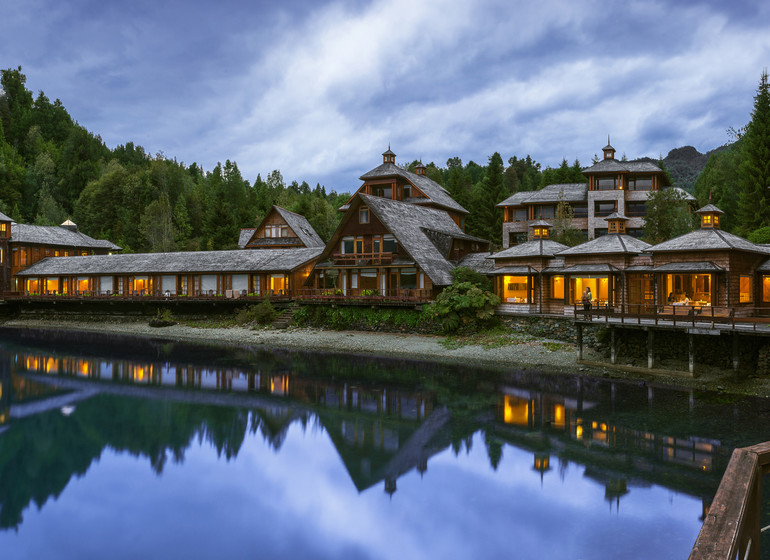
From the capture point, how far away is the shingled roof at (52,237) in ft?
170

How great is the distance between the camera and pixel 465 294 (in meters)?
32.2

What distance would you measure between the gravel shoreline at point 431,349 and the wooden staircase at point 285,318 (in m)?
0.88

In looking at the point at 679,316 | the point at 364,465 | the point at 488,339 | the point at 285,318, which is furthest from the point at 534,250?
the point at 364,465

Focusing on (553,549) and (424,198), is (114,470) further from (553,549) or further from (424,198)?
(424,198)

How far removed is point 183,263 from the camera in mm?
45875

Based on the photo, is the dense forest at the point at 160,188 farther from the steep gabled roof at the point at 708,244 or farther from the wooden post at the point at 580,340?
the wooden post at the point at 580,340

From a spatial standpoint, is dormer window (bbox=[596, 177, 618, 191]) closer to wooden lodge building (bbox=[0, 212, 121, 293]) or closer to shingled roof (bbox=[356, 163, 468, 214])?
shingled roof (bbox=[356, 163, 468, 214])

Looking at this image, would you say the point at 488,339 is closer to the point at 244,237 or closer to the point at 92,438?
the point at 92,438

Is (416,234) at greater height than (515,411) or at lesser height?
greater

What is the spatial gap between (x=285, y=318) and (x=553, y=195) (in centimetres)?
2919

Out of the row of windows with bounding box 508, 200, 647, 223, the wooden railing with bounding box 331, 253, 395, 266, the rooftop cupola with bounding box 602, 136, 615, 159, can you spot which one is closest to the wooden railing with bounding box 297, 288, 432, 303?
the wooden railing with bounding box 331, 253, 395, 266

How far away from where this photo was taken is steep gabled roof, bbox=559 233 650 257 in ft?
92.9

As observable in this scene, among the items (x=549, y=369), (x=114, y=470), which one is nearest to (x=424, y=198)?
(x=549, y=369)

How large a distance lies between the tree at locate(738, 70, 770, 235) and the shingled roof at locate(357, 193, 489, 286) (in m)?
20.9
